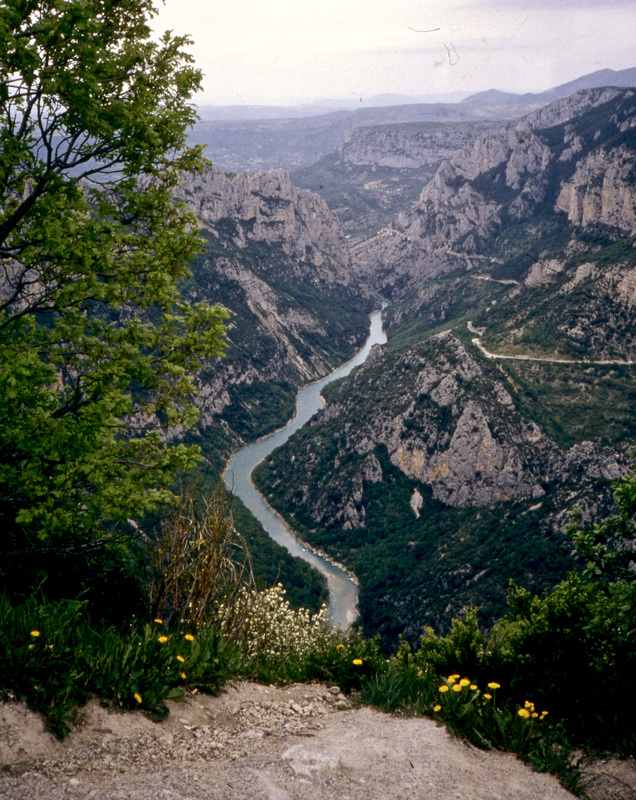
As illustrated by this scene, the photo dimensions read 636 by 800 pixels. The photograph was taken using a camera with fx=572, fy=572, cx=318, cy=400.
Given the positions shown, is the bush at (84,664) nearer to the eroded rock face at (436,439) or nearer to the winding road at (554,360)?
the eroded rock face at (436,439)

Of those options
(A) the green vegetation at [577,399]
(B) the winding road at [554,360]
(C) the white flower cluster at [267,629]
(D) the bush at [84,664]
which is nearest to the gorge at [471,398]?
(A) the green vegetation at [577,399]

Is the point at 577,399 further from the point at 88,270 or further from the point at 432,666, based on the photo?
the point at 88,270

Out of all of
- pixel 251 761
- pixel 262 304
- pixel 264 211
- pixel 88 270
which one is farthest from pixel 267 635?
pixel 264 211

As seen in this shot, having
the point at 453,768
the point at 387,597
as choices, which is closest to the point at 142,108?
the point at 453,768

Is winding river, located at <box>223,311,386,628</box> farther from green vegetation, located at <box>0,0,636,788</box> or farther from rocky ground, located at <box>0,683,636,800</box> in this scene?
rocky ground, located at <box>0,683,636,800</box>

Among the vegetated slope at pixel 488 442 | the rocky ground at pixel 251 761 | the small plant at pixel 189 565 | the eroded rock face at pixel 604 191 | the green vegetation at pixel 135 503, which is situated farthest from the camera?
the eroded rock face at pixel 604 191
